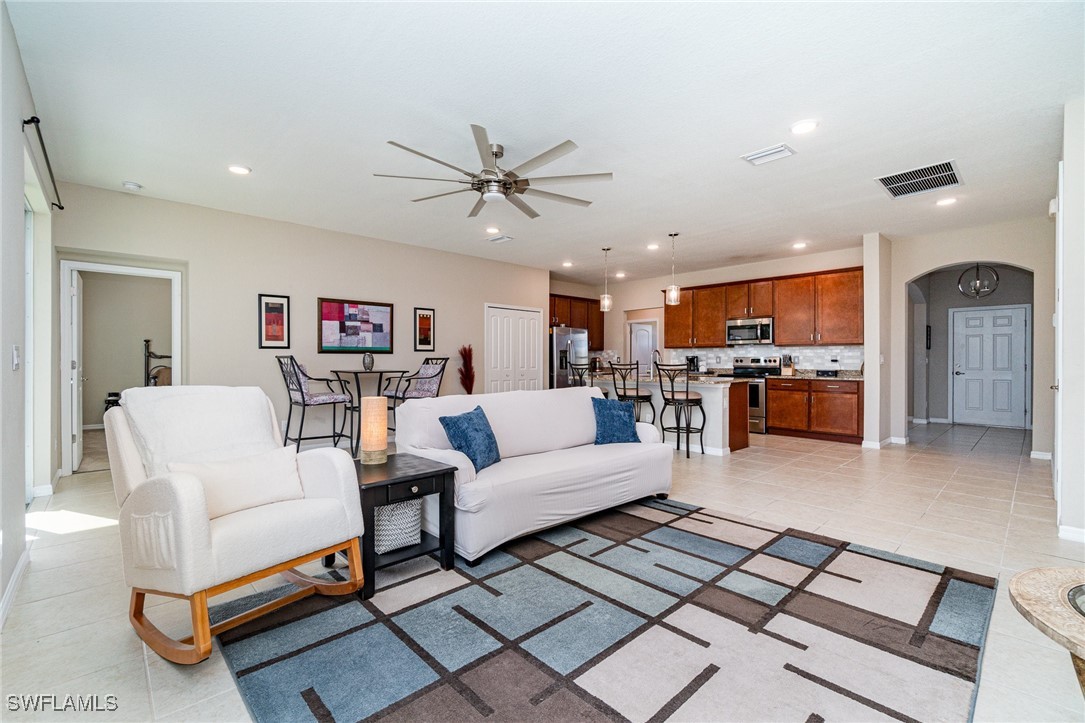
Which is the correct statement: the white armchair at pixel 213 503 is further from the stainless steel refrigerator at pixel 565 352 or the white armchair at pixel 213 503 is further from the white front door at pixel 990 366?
the white front door at pixel 990 366

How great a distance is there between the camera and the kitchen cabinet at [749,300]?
299 inches

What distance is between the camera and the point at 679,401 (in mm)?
5602

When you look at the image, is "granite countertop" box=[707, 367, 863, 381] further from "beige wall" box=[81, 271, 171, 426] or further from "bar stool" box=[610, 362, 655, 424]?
"beige wall" box=[81, 271, 171, 426]

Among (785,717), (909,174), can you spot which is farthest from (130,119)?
(909,174)

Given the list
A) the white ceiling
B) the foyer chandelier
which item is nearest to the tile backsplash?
the white ceiling

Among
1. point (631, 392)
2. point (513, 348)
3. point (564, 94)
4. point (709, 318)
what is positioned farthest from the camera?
point (709, 318)

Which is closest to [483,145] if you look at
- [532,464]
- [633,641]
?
[532,464]

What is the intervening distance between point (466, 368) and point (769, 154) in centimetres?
486

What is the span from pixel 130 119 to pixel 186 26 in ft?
4.43

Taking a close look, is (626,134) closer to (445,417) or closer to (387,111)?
(387,111)

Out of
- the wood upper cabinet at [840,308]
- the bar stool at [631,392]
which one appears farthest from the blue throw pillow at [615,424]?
the wood upper cabinet at [840,308]

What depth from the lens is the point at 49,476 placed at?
13.3ft

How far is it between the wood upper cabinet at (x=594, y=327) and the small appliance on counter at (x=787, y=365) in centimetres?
357

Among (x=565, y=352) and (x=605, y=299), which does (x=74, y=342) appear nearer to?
(x=605, y=299)
